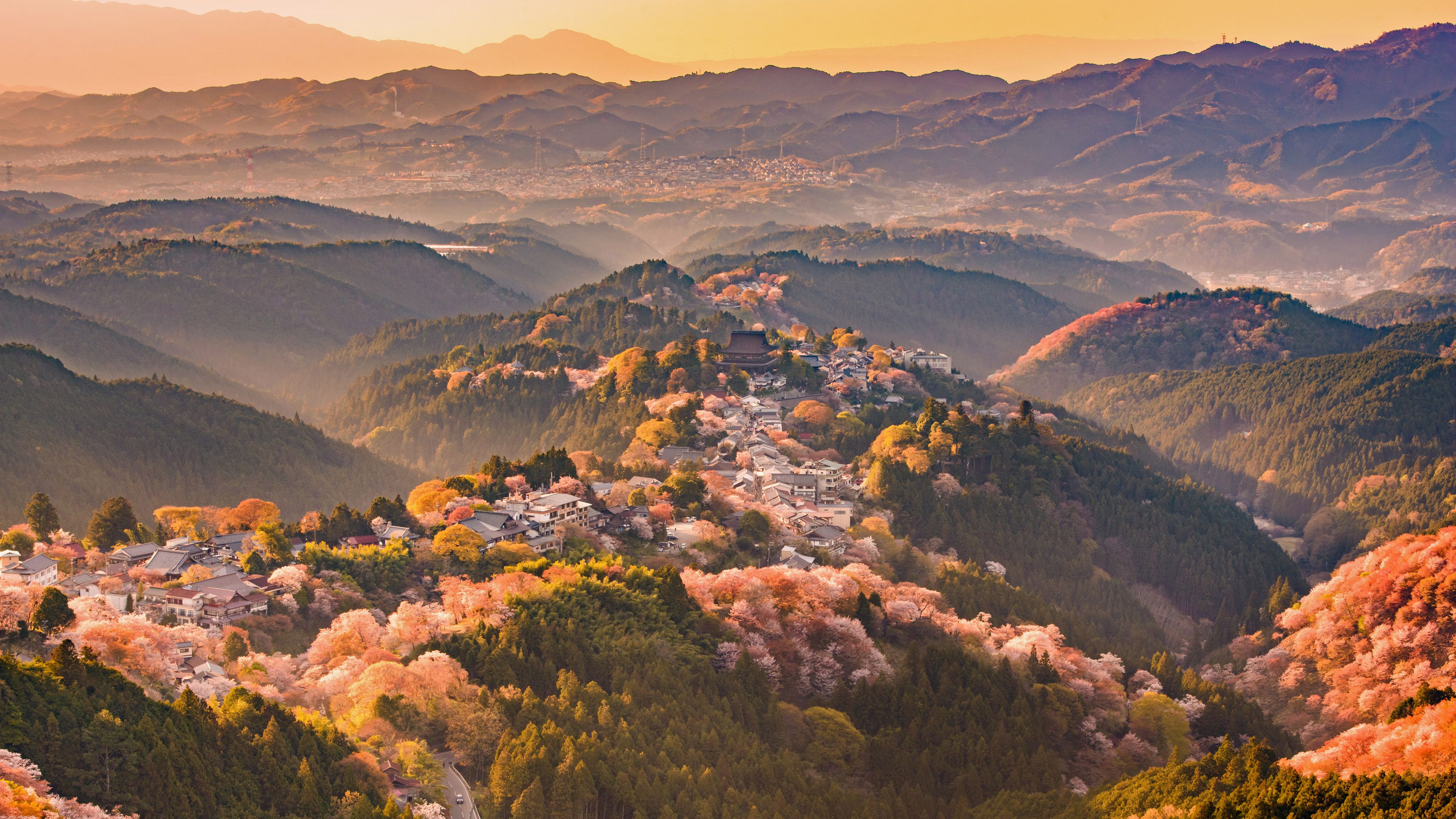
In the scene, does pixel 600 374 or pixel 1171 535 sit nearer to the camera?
pixel 1171 535

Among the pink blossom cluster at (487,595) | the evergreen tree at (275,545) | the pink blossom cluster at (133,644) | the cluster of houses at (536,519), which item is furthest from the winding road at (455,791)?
the cluster of houses at (536,519)

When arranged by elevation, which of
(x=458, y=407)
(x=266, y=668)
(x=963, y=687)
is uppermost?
(x=458, y=407)

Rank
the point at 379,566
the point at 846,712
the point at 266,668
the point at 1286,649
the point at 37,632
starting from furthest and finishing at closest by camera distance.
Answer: the point at 1286,649 → the point at 379,566 → the point at 846,712 → the point at 266,668 → the point at 37,632

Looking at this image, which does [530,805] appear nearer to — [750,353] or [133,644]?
[133,644]

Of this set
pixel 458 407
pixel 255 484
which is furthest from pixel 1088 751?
pixel 458 407

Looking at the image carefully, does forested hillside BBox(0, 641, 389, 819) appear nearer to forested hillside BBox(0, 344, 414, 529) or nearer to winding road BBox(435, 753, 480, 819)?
winding road BBox(435, 753, 480, 819)

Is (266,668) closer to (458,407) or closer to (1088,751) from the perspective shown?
(1088,751)

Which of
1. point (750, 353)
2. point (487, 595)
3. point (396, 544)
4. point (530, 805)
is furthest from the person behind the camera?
point (750, 353)

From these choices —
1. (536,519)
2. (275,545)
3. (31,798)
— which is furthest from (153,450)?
(31,798)
